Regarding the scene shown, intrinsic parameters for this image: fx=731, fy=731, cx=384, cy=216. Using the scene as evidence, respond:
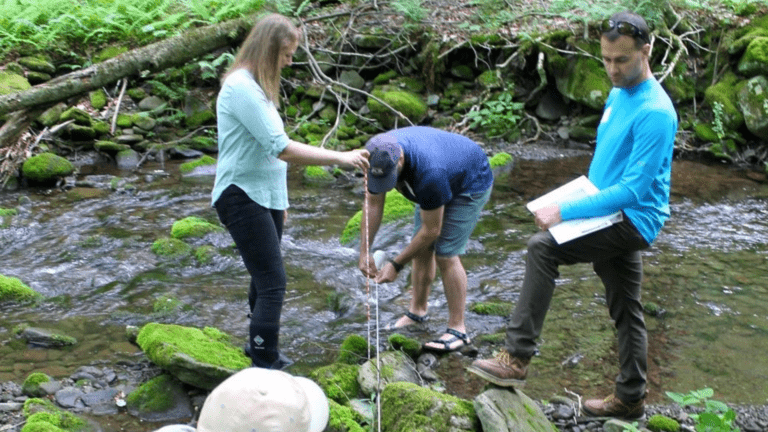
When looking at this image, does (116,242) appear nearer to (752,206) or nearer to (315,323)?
(315,323)

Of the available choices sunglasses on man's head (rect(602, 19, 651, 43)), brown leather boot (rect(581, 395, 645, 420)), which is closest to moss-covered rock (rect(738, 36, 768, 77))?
brown leather boot (rect(581, 395, 645, 420))

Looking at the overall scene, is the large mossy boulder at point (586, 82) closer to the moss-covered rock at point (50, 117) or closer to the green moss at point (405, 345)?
the green moss at point (405, 345)

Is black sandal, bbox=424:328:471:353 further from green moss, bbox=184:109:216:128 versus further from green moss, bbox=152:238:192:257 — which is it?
green moss, bbox=184:109:216:128

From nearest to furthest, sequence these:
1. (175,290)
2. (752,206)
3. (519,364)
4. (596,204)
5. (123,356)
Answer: (596,204) → (519,364) → (123,356) → (175,290) → (752,206)

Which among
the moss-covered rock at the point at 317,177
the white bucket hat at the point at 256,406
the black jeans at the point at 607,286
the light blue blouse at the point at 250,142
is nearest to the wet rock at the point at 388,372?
the black jeans at the point at 607,286

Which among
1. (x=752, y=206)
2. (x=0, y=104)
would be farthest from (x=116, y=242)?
(x=752, y=206)

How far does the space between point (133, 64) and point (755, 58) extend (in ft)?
32.0

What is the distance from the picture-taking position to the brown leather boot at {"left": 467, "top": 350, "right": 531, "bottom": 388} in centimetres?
393

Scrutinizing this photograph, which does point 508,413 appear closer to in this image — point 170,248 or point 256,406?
point 256,406

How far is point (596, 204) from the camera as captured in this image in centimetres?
368

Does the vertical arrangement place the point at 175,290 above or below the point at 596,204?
below

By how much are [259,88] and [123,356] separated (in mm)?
2426

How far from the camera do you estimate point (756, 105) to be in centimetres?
1172

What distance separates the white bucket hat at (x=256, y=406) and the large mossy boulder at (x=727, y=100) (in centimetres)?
1175
